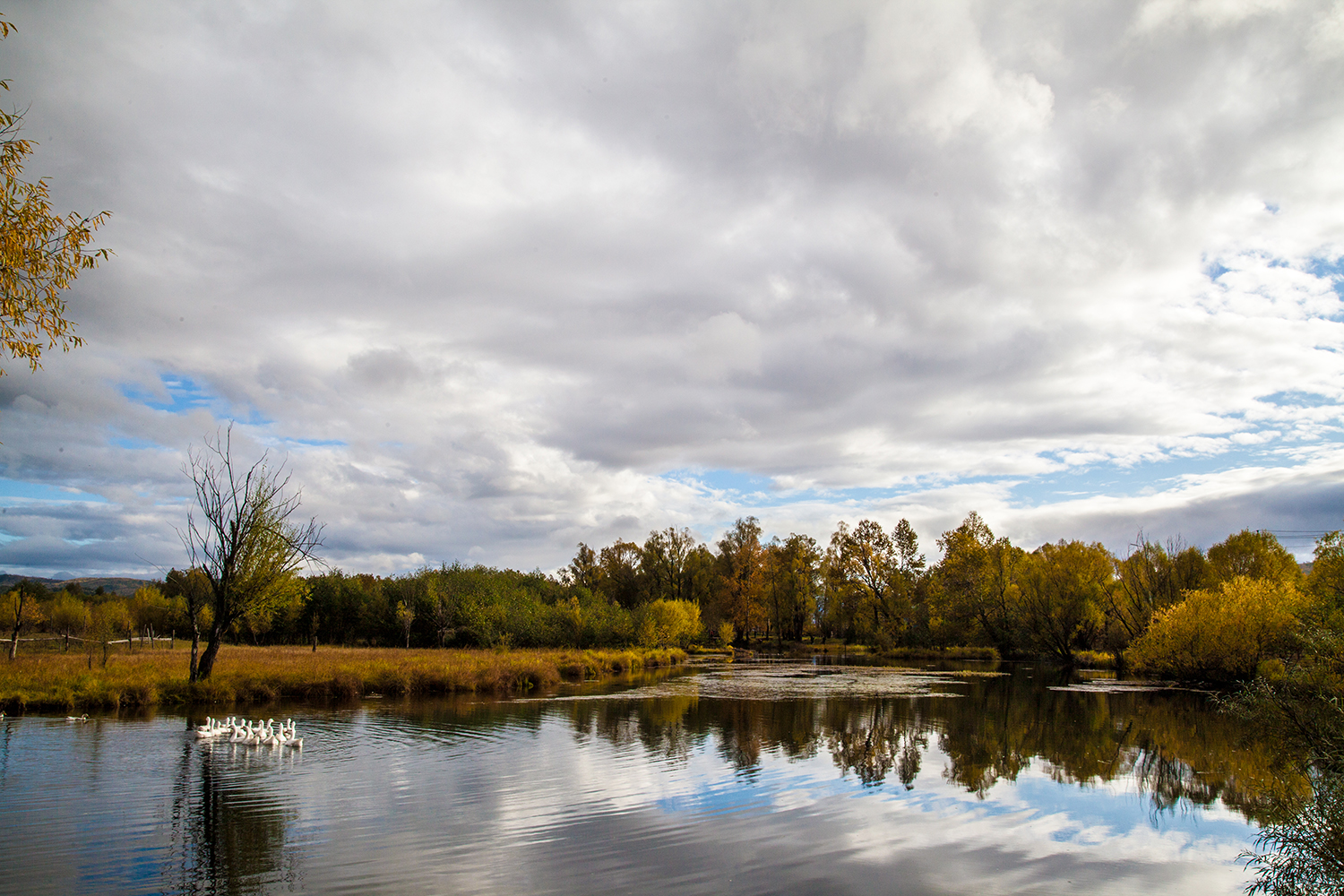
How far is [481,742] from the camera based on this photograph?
17.8 m

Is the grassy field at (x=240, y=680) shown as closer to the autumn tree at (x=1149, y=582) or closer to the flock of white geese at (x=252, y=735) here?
the flock of white geese at (x=252, y=735)

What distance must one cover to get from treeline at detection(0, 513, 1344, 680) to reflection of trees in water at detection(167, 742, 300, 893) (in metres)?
19.9

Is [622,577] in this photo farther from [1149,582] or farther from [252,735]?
[252,735]

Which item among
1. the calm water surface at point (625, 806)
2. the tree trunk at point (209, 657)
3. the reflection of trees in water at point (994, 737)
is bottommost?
the reflection of trees in water at point (994, 737)

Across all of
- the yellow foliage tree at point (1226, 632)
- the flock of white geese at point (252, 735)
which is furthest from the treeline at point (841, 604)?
the flock of white geese at point (252, 735)

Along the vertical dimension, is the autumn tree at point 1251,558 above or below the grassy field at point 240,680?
above

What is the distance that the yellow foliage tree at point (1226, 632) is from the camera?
3006cm

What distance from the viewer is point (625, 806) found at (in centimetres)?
1225

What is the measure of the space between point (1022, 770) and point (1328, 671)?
21.7ft

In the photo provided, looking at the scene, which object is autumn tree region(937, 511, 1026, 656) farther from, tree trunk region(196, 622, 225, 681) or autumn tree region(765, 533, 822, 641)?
tree trunk region(196, 622, 225, 681)

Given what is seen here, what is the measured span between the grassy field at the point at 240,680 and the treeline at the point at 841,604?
221 inches

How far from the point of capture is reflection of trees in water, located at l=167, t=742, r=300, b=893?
27.4 ft

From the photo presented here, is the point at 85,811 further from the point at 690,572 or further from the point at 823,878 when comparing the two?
the point at 690,572

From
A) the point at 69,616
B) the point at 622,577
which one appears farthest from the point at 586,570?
the point at 69,616
